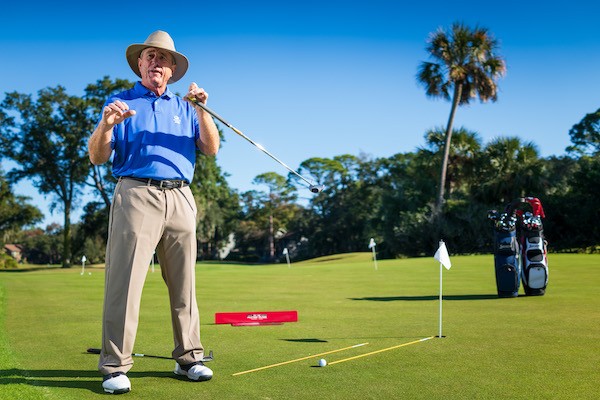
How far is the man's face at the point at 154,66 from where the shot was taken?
5.36 meters

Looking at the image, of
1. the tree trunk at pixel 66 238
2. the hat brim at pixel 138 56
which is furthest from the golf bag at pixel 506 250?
the tree trunk at pixel 66 238

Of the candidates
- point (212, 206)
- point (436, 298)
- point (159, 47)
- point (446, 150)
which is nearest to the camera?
point (159, 47)

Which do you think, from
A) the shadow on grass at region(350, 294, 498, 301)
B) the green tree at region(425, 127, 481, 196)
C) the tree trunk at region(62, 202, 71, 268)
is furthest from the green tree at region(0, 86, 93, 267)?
the shadow on grass at region(350, 294, 498, 301)

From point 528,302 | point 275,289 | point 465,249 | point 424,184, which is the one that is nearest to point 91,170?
point 424,184

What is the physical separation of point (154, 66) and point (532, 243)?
7934 mm

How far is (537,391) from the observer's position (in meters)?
4.55

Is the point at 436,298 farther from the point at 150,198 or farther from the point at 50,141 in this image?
the point at 50,141

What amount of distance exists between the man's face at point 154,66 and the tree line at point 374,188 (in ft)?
113

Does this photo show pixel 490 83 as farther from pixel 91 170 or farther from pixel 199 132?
pixel 199 132

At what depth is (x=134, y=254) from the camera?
498cm

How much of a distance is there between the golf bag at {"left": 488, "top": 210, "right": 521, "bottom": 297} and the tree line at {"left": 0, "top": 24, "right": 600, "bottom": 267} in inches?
1090

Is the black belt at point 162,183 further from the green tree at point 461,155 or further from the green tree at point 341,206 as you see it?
the green tree at point 341,206

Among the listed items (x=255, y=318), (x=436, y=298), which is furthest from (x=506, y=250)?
(x=255, y=318)

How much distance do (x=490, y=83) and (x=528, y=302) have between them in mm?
31201
